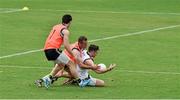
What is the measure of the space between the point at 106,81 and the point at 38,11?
21.1 metres

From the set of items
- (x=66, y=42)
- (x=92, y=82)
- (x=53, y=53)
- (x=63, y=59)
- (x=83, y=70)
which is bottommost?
(x=92, y=82)

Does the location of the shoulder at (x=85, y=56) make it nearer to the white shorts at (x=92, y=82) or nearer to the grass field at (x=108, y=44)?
the white shorts at (x=92, y=82)

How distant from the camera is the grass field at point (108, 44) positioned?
16672 millimetres

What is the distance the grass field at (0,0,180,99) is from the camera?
16672 mm

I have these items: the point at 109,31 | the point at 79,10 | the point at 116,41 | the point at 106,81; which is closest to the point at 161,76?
the point at 106,81

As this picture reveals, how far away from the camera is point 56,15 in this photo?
36.8m

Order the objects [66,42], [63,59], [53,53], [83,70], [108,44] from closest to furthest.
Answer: [66,42], [63,59], [53,53], [83,70], [108,44]

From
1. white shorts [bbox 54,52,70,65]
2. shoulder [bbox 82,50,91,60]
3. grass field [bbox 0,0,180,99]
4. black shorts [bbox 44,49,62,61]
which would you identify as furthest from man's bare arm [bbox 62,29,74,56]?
grass field [bbox 0,0,180,99]

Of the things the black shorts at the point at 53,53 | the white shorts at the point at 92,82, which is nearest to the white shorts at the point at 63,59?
the black shorts at the point at 53,53

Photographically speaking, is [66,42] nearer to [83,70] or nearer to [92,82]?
[83,70]

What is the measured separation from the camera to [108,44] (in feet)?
85.7

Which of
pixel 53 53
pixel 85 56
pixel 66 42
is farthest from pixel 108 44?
pixel 66 42

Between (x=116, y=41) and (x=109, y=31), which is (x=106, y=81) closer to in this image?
(x=116, y=41)

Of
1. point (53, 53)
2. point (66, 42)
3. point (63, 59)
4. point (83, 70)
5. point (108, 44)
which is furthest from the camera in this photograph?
point (108, 44)
